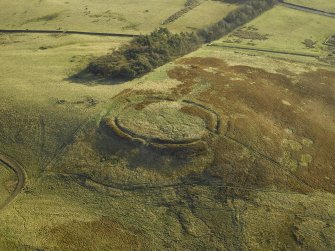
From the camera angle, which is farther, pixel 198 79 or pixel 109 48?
pixel 109 48

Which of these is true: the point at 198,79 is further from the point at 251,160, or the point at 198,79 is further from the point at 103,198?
the point at 103,198

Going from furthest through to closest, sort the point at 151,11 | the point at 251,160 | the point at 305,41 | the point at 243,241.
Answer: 1. the point at 151,11
2. the point at 305,41
3. the point at 251,160
4. the point at 243,241

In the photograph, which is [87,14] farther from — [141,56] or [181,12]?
[141,56]

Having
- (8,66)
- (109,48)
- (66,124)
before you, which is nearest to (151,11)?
(109,48)

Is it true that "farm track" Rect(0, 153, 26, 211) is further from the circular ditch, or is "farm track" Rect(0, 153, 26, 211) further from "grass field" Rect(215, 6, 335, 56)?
"grass field" Rect(215, 6, 335, 56)

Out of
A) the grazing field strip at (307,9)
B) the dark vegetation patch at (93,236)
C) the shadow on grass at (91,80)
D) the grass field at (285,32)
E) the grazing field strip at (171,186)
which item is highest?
the shadow on grass at (91,80)

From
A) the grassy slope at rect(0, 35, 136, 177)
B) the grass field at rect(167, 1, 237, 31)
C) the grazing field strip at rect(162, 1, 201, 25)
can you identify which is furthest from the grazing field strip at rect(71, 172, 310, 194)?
the grazing field strip at rect(162, 1, 201, 25)

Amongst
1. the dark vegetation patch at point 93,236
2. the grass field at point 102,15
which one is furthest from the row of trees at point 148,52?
the dark vegetation patch at point 93,236

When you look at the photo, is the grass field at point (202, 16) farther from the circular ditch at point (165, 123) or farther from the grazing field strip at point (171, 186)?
the grazing field strip at point (171, 186)
